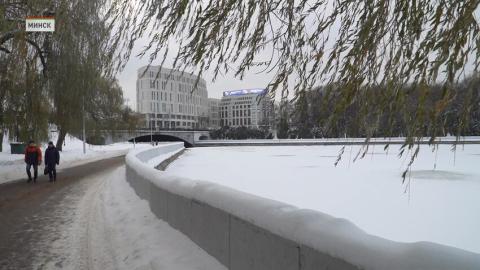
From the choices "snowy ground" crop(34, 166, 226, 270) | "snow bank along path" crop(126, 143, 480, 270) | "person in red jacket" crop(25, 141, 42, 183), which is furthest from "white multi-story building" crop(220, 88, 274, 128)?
"person in red jacket" crop(25, 141, 42, 183)

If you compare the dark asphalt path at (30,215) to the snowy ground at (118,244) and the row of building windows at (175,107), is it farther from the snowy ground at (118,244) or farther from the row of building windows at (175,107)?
the row of building windows at (175,107)

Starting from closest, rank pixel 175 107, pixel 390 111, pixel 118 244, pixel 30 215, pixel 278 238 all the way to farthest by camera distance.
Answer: pixel 390 111
pixel 278 238
pixel 118 244
pixel 30 215
pixel 175 107

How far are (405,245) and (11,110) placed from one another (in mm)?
17467

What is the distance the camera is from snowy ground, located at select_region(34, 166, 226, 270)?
533 centimetres

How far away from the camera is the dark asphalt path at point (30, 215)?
5.98 meters

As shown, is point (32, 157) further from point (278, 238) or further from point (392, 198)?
point (278, 238)

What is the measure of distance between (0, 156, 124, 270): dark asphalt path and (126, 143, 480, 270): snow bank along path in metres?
1.85

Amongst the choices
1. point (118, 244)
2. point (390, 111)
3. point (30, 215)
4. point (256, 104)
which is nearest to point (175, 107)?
point (30, 215)

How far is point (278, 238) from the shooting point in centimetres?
366

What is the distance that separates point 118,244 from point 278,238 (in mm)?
3487

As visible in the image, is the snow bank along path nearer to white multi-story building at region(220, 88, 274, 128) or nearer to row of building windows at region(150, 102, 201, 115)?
white multi-story building at region(220, 88, 274, 128)

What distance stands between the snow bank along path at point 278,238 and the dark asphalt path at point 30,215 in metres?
1.85


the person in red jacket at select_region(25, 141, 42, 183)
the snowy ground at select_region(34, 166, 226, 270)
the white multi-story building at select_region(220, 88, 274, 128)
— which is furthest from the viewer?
the person in red jacket at select_region(25, 141, 42, 183)

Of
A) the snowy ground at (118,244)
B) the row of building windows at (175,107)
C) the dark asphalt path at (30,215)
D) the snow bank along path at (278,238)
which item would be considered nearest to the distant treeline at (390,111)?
the snow bank along path at (278,238)
